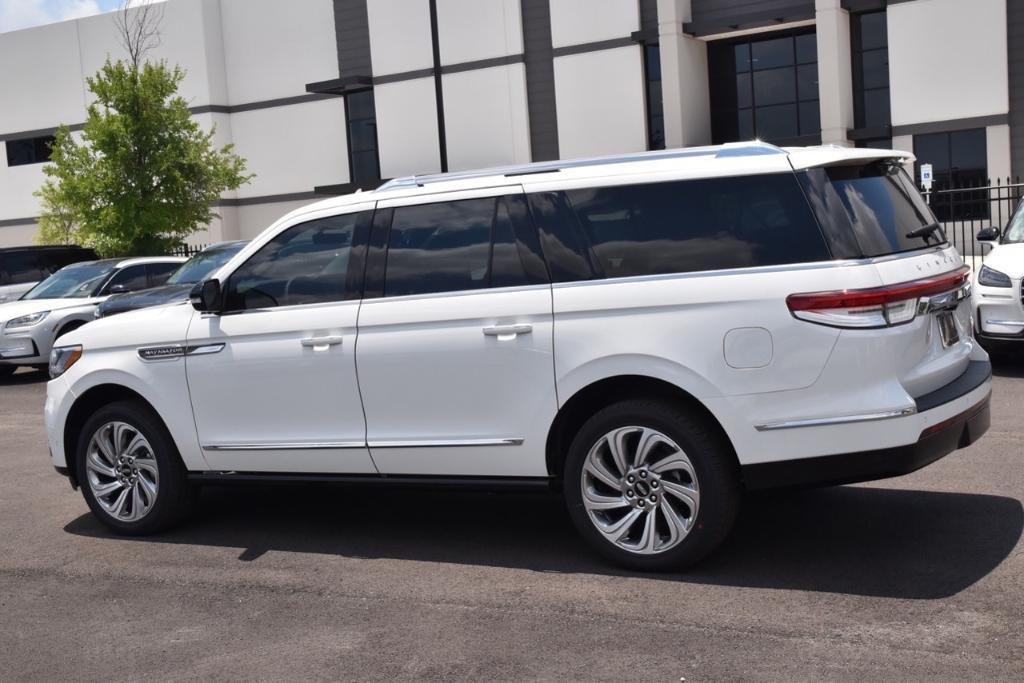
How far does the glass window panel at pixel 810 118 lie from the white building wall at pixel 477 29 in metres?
8.42

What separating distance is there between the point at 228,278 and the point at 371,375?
46.1 inches

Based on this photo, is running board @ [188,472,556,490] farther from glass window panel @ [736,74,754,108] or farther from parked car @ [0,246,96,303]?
glass window panel @ [736,74,754,108]

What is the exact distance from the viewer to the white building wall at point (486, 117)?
1363 inches

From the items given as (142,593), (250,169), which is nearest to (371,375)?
(142,593)

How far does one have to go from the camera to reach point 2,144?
42.7 metres

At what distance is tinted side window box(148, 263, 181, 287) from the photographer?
57.9 feet

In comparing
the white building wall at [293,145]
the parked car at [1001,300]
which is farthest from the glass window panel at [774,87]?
the parked car at [1001,300]

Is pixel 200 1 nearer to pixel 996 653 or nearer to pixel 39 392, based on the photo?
pixel 39 392

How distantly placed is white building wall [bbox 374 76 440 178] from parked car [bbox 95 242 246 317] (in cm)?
1942

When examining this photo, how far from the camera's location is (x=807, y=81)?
3180 cm

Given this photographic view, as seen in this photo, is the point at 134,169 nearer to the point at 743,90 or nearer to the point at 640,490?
the point at 743,90

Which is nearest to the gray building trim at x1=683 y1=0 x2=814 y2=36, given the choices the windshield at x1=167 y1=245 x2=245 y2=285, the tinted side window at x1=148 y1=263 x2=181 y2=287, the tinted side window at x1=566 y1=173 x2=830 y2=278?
the tinted side window at x1=148 y1=263 x2=181 y2=287

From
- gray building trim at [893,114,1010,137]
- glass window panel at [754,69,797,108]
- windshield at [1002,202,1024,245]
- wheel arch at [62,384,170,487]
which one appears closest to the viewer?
wheel arch at [62,384,170,487]

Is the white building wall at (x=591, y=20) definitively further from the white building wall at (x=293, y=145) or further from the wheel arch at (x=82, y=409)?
the wheel arch at (x=82, y=409)
